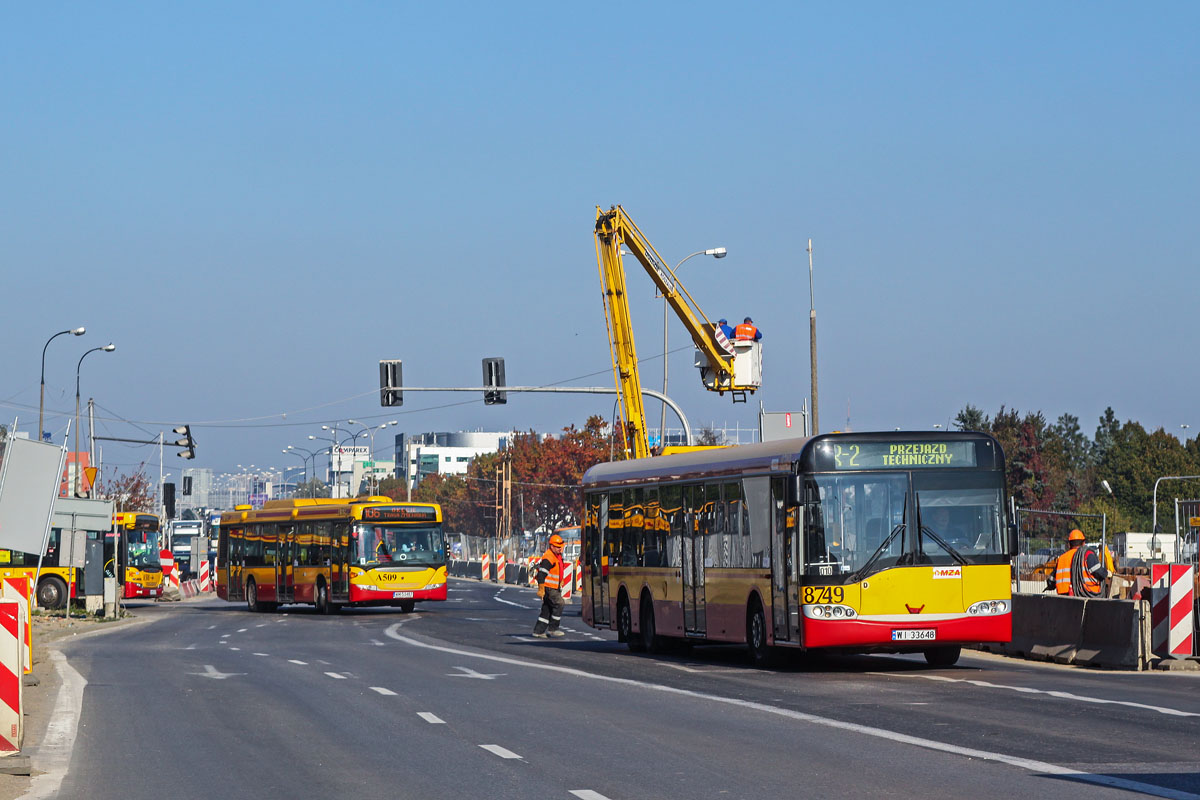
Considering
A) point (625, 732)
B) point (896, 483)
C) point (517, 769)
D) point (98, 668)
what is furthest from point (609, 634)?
point (517, 769)

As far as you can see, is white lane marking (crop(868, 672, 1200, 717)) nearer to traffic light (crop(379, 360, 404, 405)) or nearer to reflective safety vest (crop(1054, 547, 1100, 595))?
reflective safety vest (crop(1054, 547, 1100, 595))

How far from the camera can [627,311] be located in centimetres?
4644

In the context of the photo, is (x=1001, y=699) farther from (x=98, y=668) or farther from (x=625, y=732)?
(x=98, y=668)

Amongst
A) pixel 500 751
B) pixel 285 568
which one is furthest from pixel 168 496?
pixel 500 751

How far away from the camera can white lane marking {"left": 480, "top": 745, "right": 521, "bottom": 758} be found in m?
12.4

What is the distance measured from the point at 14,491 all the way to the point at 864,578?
32.3 ft

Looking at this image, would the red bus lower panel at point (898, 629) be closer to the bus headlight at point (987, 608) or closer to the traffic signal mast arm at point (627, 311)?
the bus headlight at point (987, 608)

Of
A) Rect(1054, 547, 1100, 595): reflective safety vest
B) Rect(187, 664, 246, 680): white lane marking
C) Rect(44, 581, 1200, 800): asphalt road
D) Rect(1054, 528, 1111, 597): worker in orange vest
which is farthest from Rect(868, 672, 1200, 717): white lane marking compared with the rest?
Rect(187, 664, 246, 680): white lane marking

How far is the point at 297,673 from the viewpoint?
21750 millimetres

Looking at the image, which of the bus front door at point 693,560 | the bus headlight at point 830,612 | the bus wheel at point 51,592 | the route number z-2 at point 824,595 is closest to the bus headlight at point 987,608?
the bus headlight at point 830,612

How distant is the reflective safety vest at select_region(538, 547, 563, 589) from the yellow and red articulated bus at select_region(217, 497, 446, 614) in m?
14.3

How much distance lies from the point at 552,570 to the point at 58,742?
50.0ft

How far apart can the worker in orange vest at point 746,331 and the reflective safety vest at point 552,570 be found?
17394mm

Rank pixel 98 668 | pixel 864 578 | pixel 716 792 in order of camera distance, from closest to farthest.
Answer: pixel 716 792, pixel 864 578, pixel 98 668
